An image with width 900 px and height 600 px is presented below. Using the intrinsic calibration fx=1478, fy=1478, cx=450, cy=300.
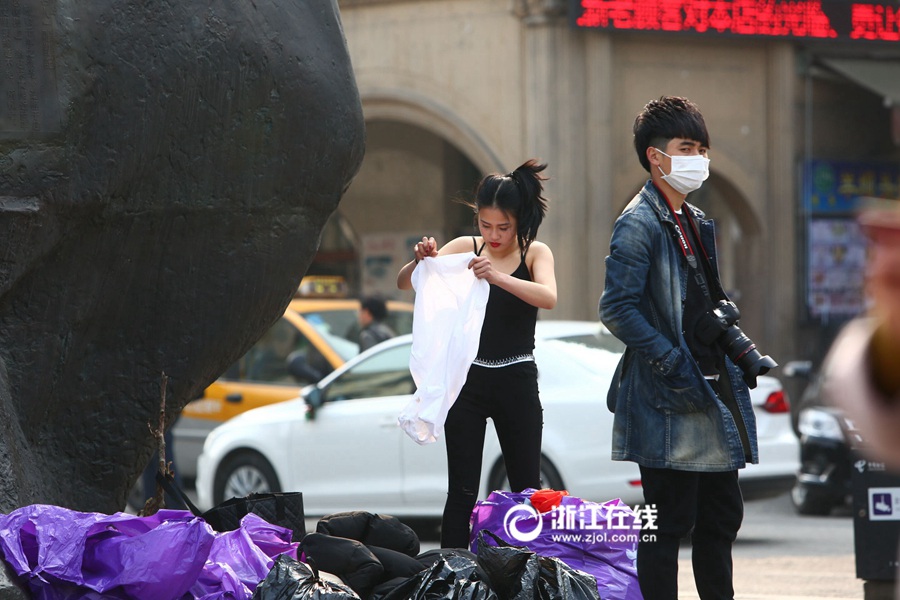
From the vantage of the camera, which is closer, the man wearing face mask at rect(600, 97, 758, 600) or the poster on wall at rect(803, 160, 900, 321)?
the man wearing face mask at rect(600, 97, 758, 600)

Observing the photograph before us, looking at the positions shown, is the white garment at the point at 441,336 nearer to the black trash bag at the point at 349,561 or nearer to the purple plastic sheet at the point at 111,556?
the black trash bag at the point at 349,561

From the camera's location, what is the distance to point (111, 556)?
4555 millimetres

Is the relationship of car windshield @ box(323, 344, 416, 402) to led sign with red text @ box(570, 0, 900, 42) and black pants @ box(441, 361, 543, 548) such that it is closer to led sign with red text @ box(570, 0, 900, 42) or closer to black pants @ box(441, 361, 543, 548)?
black pants @ box(441, 361, 543, 548)

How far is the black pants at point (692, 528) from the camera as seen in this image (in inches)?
197

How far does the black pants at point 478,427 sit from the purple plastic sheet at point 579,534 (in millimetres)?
182

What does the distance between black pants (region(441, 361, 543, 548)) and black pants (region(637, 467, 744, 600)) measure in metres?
0.58

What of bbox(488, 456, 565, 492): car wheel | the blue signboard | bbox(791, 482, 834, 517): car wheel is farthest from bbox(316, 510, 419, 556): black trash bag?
the blue signboard

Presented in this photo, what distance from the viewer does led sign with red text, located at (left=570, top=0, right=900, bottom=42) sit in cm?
1664

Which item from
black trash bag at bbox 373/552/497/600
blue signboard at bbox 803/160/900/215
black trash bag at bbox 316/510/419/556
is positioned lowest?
black trash bag at bbox 373/552/497/600

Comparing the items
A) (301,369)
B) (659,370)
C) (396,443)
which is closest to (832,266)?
(301,369)

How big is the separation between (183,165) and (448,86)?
1241 cm

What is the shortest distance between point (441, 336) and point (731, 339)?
1119mm

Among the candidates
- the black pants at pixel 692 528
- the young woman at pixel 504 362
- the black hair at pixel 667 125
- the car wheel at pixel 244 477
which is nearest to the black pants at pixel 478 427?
the young woman at pixel 504 362

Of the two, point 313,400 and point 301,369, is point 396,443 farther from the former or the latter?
point 301,369
